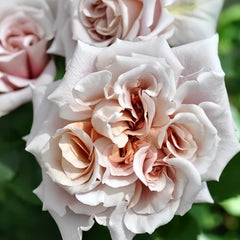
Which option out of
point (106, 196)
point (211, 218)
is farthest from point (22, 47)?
point (211, 218)

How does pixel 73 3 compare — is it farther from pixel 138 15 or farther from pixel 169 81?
pixel 169 81

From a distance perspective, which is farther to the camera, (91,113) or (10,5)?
(10,5)

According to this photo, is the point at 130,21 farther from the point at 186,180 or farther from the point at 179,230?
the point at 179,230

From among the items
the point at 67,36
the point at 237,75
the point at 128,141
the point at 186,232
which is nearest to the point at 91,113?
the point at 128,141

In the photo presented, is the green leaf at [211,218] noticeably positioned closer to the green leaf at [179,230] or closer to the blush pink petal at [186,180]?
the green leaf at [179,230]

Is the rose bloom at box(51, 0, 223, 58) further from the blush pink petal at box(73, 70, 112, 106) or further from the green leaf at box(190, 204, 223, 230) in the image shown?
the green leaf at box(190, 204, 223, 230)

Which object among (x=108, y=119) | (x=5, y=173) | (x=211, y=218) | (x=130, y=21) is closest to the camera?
(x=108, y=119)
